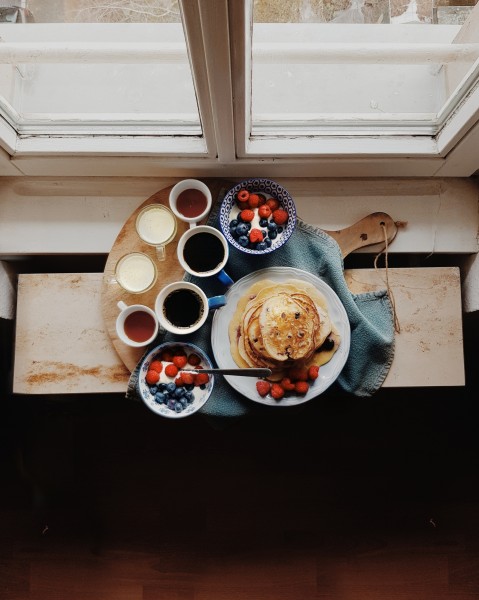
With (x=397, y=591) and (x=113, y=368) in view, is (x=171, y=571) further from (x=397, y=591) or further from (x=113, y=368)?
(x=113, y=368)

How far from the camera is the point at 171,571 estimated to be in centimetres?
168

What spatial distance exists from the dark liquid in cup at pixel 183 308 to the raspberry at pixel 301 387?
271mm

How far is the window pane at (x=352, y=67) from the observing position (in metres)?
1.02

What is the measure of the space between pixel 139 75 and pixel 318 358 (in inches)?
29.5

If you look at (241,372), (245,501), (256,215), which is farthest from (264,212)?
(245,501)

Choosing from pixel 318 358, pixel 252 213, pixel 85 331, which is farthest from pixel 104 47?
pixel 318 358

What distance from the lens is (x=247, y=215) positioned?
1205mm

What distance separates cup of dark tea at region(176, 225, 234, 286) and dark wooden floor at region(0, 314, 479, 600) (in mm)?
687

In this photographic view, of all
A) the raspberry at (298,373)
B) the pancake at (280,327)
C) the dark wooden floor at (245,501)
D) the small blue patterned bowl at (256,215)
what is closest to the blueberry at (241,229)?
the small blue patterned bowl at (256,215)

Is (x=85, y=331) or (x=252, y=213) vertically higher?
(x=252, y=213)

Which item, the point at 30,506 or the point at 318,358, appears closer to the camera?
the point at 318,358

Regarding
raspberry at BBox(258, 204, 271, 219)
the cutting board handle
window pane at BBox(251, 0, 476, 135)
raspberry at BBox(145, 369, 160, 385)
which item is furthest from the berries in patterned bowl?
window pane at BBox(251, 0, 476, 135)

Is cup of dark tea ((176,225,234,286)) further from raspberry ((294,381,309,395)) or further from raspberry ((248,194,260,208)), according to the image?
raspberry ((294,381,309,395))

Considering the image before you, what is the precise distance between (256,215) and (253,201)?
3 centimetres
